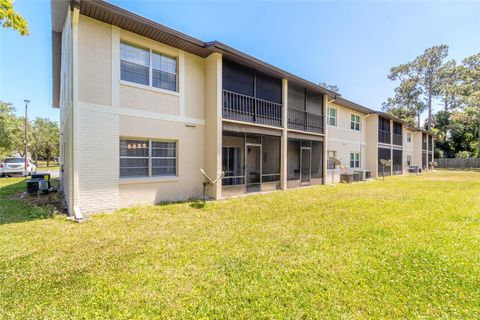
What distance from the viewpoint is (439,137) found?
42.2 metres

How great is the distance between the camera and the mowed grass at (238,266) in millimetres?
2846

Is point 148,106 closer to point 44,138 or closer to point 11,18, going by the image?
point 11,18

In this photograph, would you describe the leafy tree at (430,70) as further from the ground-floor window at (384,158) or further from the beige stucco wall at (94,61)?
the beige stucco wall at (94,61)

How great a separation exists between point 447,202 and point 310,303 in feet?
33.7

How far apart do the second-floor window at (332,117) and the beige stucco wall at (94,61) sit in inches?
598

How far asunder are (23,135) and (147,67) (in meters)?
37.7

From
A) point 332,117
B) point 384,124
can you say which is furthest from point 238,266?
point 384,124

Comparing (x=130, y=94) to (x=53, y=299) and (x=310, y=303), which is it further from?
(x=310, y=303)

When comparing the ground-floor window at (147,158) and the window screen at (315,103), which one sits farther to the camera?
the window screen at (315,103)

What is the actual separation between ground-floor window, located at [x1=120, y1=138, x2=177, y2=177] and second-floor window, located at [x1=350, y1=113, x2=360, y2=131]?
16.8 meters

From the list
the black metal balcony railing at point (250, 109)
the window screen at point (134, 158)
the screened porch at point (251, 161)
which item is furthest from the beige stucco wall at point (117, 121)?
the screened porch at point (251, 161)

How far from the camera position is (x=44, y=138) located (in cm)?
4591

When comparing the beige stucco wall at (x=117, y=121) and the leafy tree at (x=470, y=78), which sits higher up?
the leafy tree at (x=470, y=78)

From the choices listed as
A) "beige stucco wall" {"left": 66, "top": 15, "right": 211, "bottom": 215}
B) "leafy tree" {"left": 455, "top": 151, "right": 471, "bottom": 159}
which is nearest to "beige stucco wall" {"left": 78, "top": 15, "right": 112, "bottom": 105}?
"beige stucco wall" {"left": 66, "top": 15, "right": 211, "bottom": 215}
